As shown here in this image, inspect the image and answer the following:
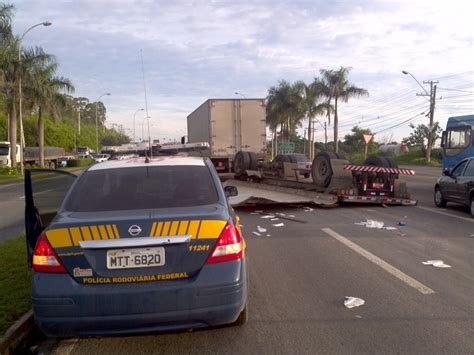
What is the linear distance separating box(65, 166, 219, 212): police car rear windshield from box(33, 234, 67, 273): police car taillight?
563mm

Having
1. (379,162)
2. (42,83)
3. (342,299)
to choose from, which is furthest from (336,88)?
(342,299)

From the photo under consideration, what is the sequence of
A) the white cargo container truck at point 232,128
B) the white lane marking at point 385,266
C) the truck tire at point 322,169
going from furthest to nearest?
the white cargo container truck at point 232,128
the truck tire at point 322,169
the white lane marking at point 385,266

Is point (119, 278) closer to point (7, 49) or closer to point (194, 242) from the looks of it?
point (194, 242)

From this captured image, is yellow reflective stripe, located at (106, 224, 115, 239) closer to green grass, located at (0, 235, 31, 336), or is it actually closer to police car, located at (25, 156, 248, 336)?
police car, located at (25, 156, 248, 336)

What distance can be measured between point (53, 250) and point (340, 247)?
5.46 m

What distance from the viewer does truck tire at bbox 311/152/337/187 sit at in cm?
1366

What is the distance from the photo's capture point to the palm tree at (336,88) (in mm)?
47719

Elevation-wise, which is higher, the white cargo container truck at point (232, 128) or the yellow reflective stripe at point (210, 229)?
the white cargo container truck at point (232, 128)

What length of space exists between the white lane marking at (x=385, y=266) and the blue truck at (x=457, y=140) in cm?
1091

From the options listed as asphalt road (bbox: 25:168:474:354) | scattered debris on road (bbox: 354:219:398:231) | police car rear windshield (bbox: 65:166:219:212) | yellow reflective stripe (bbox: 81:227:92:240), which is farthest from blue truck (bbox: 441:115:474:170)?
yellow reflective stripe (bbox: 81:227:92:240)

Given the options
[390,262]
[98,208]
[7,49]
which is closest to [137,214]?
[98,208]

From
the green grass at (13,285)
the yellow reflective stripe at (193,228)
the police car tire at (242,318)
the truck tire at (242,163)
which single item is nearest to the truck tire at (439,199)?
the truck tire at (242,163)

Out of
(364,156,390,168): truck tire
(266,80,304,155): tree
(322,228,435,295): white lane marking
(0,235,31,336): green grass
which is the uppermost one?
(266,80,304,155): tree

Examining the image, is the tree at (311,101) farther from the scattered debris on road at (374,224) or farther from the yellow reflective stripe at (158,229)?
the yellow reflective stripe at (158,229)
